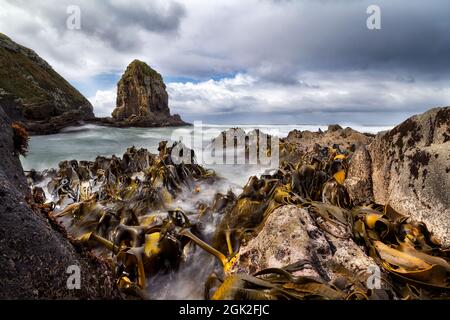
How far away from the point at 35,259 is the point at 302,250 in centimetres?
182

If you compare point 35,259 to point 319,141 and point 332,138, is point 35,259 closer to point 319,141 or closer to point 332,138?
point 319,141

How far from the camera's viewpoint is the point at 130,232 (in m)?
3.40

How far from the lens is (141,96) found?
2847 inches

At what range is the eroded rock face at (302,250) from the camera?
243 cm

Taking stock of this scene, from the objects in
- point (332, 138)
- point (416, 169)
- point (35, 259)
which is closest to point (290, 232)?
point (35, 259)

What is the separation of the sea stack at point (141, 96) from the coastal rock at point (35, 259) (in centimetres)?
6597

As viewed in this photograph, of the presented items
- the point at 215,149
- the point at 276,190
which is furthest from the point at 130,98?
the point at 276,190

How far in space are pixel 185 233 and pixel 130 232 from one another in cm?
59

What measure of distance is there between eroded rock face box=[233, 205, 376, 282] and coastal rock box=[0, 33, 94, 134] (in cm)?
4413

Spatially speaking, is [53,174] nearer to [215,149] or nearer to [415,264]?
[215,149]

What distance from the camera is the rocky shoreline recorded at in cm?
187
